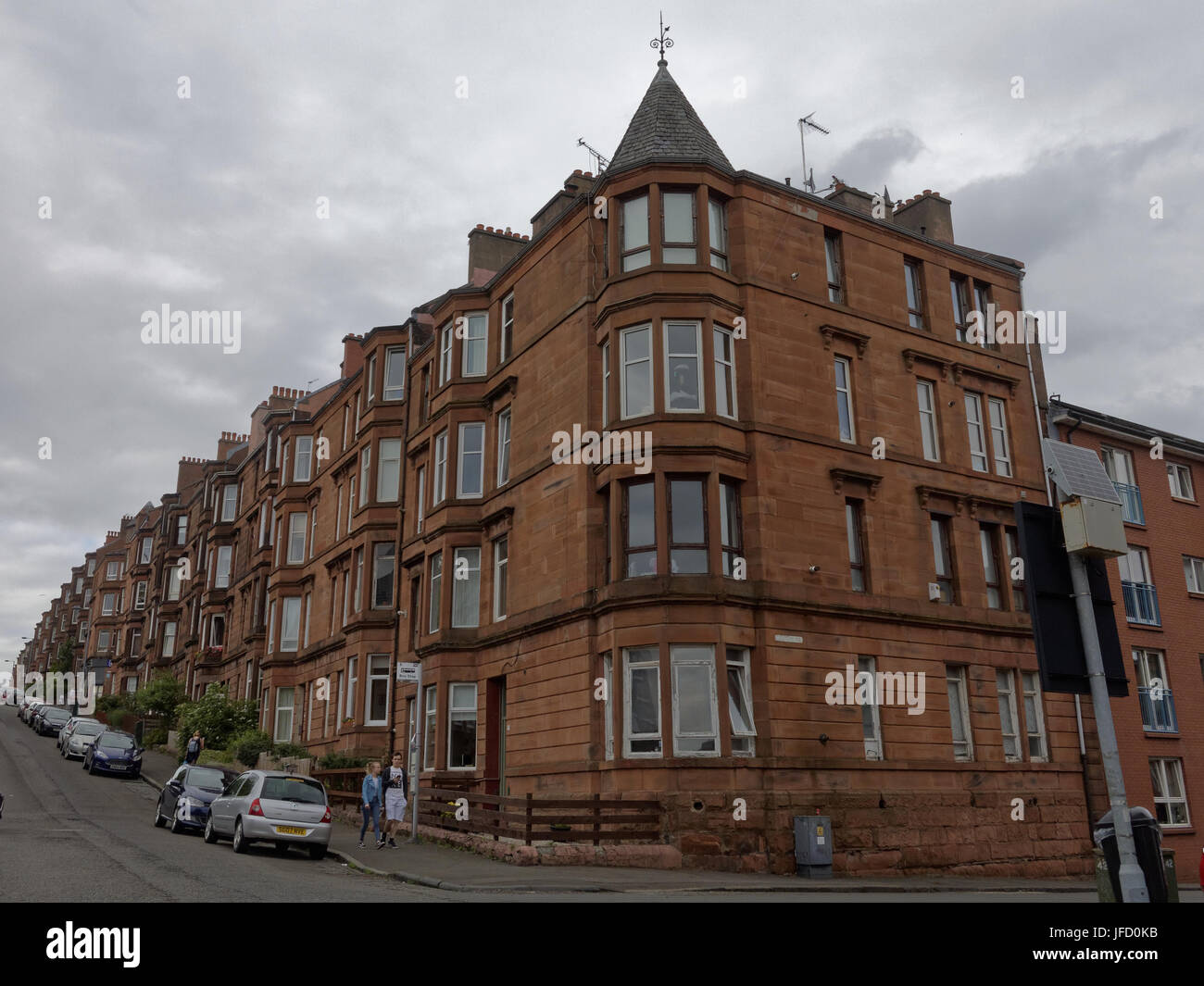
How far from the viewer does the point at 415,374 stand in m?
35.2

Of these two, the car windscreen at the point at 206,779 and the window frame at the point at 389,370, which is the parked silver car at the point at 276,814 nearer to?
the car windscreen at the point at 206,779

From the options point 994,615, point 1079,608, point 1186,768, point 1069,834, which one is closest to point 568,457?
point 994,615

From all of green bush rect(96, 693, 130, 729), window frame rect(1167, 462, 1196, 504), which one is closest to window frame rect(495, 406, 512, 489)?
window frame rect(1167, 462, 1196, 504)

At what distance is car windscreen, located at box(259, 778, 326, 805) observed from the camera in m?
19.6

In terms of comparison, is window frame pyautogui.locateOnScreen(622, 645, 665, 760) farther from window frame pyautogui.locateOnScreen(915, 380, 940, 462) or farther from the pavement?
window frame pyautogui.locateOnScreen(915, 380, 940, 462)

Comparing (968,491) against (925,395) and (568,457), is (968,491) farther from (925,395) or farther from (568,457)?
(568,457)

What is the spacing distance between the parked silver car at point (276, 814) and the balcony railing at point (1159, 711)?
24.2 m

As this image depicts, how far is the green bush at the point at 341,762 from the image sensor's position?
31292 mm

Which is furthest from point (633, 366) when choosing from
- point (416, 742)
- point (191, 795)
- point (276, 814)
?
point (191, 795)

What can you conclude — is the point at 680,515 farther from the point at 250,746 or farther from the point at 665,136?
the point at 250,746

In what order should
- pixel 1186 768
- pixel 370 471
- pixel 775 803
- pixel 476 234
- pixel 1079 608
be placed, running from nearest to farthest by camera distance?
pixel 1079 608 < pixel 775 803 < pixel 1186 768 < pixel 476 234 < pixel 370 471

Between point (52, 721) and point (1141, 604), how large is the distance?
5607 cm

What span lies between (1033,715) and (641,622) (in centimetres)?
1201

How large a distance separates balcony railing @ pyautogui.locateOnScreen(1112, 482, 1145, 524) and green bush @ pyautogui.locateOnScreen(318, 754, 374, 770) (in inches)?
1010
